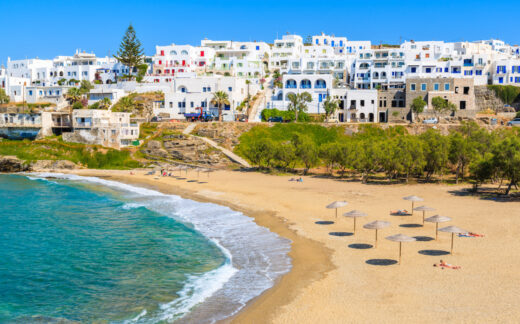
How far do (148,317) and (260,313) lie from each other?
197 inches

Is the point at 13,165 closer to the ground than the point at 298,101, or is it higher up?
closer to the ground

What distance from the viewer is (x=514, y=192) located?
144 ft

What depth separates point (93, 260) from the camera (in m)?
27.9

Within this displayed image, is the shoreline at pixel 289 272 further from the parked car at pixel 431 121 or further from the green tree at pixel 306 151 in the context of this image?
the parked car at pixel 431 121

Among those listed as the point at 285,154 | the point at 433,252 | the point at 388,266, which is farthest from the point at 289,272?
the point at 285,154

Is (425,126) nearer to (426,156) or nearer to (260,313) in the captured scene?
(426,156)

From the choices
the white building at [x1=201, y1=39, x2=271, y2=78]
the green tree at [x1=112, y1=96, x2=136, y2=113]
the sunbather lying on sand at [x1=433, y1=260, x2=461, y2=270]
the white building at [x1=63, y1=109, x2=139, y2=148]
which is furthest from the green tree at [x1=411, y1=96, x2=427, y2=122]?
the sunbather lying on sand at [x1=433, y1=260, x2=461, y2=270]

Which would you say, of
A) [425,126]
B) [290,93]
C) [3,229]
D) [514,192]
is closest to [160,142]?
[290,93]

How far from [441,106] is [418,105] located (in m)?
3.80

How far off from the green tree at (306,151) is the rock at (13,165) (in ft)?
142

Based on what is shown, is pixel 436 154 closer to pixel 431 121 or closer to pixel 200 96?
pixel 431 121

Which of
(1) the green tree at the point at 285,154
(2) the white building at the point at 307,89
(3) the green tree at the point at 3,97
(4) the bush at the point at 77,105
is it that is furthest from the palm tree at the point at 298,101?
(3) the green tree at the point at 3,97

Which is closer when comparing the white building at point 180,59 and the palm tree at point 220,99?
the palm tree at point 220,99

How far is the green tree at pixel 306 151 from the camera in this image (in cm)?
6020
